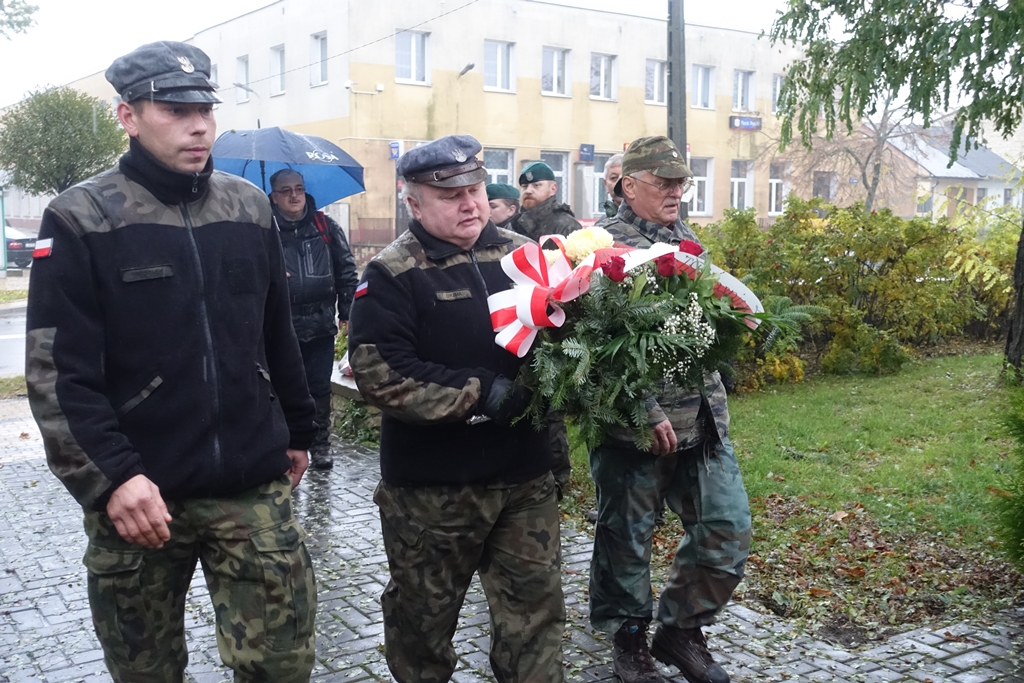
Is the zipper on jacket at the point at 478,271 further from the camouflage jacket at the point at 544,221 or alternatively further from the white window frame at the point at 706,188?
the white window frame at the point at 706,188

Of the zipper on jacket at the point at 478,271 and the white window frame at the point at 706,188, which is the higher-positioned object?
the white window frame at the point at 706,188

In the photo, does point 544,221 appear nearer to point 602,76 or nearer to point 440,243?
point 440,243

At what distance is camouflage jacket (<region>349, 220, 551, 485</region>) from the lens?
3617 mm

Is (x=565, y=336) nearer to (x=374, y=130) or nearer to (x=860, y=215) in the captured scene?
(x=860, y=215)

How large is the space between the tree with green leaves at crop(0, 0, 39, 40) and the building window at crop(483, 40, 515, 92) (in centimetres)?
1468

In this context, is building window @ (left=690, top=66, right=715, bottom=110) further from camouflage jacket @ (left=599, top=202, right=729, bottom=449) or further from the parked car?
camouflage jacket @ (left=599, top=202, right=729, bottom=449)

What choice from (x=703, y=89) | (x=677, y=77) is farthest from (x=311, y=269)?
(x=703, y=89)

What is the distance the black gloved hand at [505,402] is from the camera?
11.8ft

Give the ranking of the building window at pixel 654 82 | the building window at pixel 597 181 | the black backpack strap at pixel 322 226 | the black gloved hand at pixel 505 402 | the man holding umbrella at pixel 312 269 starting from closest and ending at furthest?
the black gloved hand at pixel 505 402 < the man holding umbrella at pixel 312 269 < the black backpack strap at pixel 322 226 < the building window at pixel 597 181 < the building window at pixel 654 82

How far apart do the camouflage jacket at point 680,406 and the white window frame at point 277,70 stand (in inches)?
1436

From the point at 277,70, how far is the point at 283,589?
38.5 m

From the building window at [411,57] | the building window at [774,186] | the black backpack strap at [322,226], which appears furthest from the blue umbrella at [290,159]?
the building window at [774,186]

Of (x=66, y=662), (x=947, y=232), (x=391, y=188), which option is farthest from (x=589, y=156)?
(x=66, y=662)

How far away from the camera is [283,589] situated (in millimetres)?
3209
